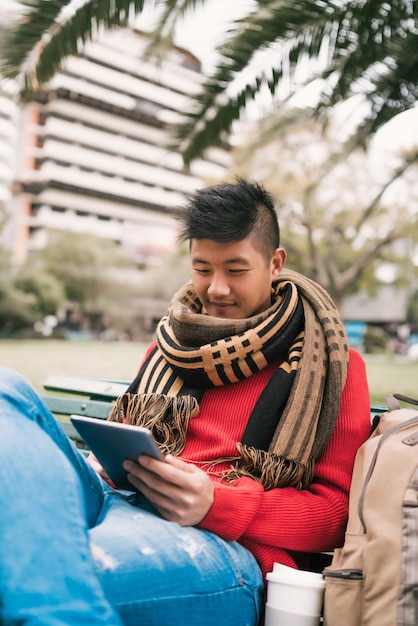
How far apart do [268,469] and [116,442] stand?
0.51 metres

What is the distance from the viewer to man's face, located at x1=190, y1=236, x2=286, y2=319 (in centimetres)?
220

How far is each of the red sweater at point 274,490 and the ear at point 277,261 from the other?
0.37 meters

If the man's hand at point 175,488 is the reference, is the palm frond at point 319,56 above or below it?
above

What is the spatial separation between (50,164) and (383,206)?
47.0 m

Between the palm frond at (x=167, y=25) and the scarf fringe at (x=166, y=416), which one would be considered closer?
the scarf fringe at (x=166, y=416)

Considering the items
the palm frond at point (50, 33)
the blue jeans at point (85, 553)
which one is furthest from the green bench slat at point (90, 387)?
the palm frond at point (50, 33)

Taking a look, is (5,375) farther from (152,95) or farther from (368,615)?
(152,95)

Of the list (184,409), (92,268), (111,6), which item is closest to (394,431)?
(184,409)

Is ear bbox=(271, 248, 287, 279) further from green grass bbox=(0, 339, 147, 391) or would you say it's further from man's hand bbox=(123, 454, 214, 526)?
green grass bbox=(0, 339, 147, 391)

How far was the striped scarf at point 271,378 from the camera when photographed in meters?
1.99

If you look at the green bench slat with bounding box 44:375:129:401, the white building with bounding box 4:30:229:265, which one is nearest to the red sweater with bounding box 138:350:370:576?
the green bench slat with bounding box 44:375:129:401

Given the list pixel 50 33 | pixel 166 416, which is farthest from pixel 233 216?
pixel 50 33

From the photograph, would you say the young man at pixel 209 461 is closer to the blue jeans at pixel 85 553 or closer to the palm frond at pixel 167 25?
the blue jeans at pixel 85 553

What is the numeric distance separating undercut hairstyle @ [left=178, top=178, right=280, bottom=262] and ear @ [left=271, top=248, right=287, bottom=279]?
0.03 metres
